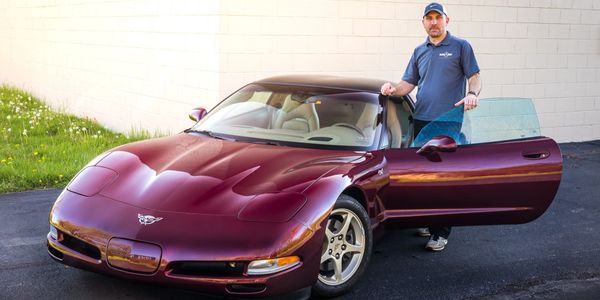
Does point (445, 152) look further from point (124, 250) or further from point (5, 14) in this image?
point (5, 14)

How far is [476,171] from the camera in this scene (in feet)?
17.7

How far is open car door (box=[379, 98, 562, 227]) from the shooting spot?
5266mm

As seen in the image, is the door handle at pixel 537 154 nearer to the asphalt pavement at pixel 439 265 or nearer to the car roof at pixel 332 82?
the asphalt pavement at pixel 439 265

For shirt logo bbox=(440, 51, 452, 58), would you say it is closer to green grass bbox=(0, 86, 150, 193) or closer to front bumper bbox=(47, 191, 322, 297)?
front bumper bbox=(47, 191, 322, 297)

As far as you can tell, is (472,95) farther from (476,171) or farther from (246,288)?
(246,288)

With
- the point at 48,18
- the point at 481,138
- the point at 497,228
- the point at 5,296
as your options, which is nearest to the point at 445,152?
the point at 481,138

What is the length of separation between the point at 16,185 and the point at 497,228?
4609 millimetres

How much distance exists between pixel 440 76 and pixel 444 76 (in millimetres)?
31

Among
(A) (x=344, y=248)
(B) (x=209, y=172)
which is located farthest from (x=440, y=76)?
(B) (x=209, y=172)

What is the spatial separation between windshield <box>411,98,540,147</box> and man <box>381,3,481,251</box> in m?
0.27

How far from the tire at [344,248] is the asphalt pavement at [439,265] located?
Result: 0.50 feet

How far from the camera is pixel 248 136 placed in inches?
216

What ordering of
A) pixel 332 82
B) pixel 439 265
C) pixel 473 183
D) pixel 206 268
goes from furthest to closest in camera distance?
1. pixel 332 82
2. pixel 439 265
3. pixel 473 183
4. pixel 206 268

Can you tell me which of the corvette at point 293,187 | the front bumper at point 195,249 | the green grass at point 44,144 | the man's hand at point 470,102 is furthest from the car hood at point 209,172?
the green grass at point 44,144
